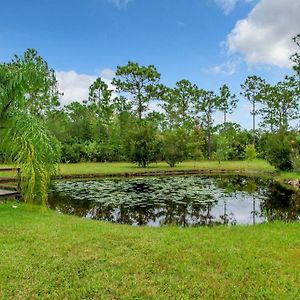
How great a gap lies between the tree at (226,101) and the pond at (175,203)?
2930 centimetres

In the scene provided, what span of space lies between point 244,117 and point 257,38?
117ft

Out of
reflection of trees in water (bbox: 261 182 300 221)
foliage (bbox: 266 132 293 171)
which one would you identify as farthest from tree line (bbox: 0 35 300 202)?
reflection of trees in water (bbox: 261 182 300 221)

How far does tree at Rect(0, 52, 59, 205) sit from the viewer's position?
926 centimetres

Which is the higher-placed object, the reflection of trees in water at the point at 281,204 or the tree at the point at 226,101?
the tree at the point at 226,101

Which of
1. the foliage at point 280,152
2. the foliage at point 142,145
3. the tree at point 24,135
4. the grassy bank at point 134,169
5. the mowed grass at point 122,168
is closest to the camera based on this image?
the tree at point 24,135

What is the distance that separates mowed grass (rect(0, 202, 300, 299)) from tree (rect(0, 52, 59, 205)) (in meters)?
2.01

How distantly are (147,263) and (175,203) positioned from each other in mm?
8195

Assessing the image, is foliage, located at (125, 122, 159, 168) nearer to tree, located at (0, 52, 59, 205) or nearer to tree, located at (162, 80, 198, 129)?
tree, located at (162, 80, 198, 129)

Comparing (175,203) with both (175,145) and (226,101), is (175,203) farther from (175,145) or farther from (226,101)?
(226,101)

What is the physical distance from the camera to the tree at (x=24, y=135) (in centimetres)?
926

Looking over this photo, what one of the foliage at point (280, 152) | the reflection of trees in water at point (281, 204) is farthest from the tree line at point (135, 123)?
the reflection of trees in water at point (281, 204)

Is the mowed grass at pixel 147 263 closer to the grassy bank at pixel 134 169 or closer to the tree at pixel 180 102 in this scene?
the grassy bank at pixel 134 169

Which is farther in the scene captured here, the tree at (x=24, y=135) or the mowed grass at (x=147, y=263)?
the tree at (x=24, y=135)

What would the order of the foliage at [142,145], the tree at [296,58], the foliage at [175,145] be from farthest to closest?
the foliage at [175,145] → the foliage at [142,145] → the tree at [296,58]
